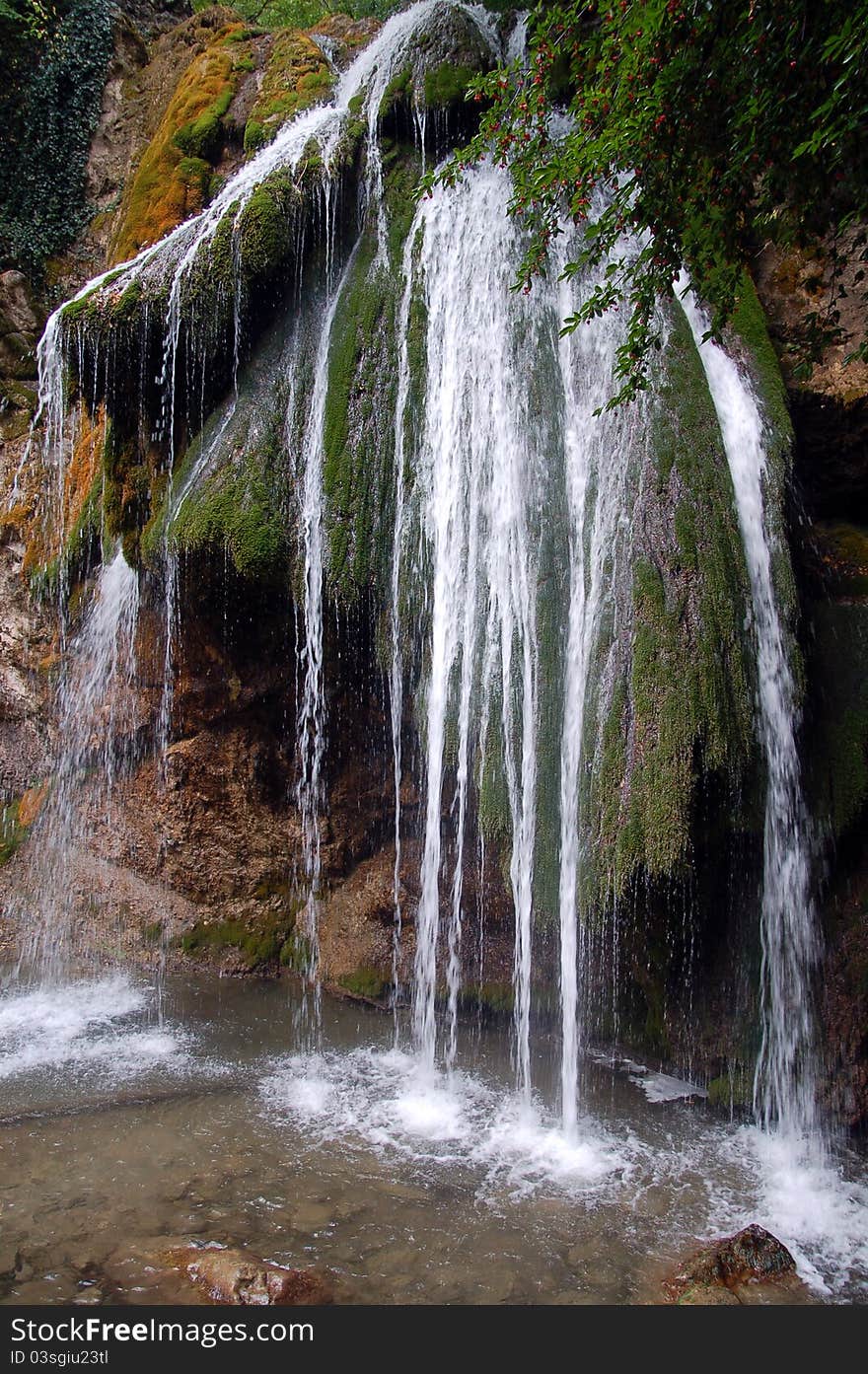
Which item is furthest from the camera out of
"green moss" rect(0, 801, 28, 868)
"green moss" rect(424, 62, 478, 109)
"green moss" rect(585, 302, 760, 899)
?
"green moss" rect(0, 801, 28, 868)

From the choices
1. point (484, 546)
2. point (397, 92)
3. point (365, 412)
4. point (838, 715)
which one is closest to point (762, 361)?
point (484, 546)

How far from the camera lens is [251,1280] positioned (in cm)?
365

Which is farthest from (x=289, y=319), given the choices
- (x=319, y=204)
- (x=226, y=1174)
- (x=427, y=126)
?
(x=226, y=1174)

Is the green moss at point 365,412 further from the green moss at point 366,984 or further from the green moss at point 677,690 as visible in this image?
the green moss at point 366,984

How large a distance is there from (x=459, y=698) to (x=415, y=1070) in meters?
2.75

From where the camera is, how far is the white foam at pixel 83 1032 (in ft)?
20.7

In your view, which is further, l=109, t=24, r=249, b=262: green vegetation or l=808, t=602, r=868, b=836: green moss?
l=109, t=24, r=249, b=262: green vegetation

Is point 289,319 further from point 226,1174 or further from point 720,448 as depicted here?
point 226,1174

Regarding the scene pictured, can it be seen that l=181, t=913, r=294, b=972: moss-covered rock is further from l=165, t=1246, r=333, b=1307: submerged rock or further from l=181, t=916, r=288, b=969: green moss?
l=165, t=1246, r=333, b=1307: submerged rock

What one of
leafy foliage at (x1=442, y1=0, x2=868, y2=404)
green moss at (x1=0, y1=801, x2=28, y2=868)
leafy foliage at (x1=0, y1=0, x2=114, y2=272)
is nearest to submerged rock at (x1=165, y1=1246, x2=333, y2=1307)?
leafy foliage at (x1=442, y1=0, x2=868, y2=404)

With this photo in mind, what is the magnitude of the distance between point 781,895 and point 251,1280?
3892mm

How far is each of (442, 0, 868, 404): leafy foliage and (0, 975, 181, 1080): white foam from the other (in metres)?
5.80

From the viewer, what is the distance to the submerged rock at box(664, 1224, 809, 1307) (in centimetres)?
375
